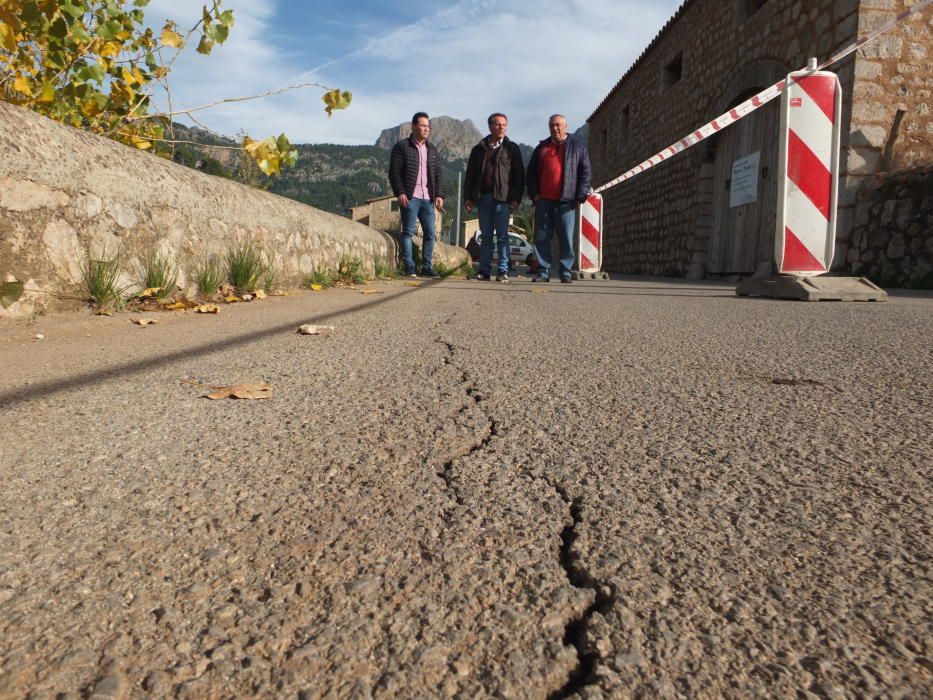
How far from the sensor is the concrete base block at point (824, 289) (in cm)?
391

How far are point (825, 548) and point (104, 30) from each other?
11.7 feet

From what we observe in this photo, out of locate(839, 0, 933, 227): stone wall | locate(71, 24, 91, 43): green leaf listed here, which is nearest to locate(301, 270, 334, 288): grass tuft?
locate(71, 24, 91, 43): green leaf

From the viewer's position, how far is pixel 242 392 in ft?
4.98

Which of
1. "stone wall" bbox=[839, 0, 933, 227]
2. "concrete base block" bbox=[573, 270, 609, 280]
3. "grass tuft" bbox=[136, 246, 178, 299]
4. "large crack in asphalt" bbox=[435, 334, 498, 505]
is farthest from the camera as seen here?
"concrete base block" bbox=[573, 270, 609, 280]

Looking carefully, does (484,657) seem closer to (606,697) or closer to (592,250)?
(606,697)

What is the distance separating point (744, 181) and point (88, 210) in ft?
27.3

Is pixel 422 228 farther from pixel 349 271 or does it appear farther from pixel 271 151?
pixel 271 151

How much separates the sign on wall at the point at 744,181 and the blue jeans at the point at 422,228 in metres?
4.50

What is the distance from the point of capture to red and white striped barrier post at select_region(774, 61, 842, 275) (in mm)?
4059

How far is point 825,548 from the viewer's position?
777 mm

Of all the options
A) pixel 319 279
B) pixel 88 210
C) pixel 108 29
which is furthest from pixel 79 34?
pixel 319 279

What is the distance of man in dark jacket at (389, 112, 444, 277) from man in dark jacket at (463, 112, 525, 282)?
15.0 inches

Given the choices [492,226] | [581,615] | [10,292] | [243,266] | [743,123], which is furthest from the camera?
[743,123]

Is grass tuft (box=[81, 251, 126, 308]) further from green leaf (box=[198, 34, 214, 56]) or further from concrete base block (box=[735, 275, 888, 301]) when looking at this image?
concrete base block (box=[735, 275, 888, 301])
